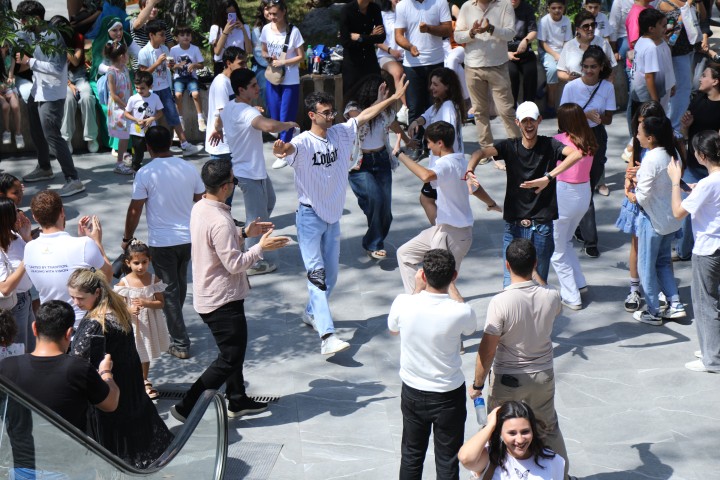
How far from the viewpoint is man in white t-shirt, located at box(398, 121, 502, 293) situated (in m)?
8.03

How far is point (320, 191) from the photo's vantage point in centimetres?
835

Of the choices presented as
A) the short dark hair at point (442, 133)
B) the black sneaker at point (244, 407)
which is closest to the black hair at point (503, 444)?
the black sneaker at point (244, 407)

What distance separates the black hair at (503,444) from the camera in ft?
17.6

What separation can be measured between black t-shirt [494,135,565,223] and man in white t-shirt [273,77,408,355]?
4.22 ft

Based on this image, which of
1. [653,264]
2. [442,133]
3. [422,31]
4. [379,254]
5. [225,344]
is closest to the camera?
[225,344]

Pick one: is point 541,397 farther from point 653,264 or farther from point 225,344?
point 653,264

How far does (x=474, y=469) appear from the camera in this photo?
18.1 feet

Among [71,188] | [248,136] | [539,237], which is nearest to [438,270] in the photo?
[539,237]

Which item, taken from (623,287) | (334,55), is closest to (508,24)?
(334,55)

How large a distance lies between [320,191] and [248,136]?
4.66 feet

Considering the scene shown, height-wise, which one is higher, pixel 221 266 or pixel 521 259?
pixel 521 259

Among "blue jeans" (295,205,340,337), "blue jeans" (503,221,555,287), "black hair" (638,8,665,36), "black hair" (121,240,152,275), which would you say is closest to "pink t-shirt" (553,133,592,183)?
"blue jeans" (503,221,555,287)

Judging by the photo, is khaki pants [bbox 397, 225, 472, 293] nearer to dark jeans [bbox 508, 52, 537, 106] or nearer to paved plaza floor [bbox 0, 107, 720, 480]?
paved plaza floor [bbox 0, 107, 720, 480]

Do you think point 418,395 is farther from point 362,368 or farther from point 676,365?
point 676,365
